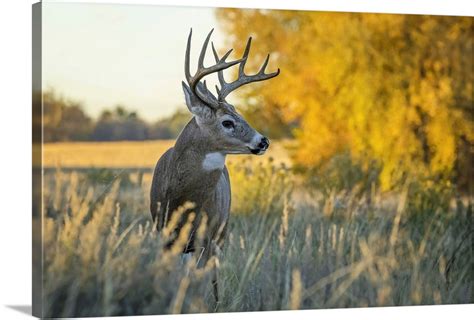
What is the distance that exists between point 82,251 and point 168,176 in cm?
150

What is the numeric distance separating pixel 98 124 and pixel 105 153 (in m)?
0.24

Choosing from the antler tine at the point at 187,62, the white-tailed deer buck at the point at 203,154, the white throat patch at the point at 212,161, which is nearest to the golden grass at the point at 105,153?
the white-tailed deer buck at the point at 203,154

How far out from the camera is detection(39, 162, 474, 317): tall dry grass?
705 centimetres

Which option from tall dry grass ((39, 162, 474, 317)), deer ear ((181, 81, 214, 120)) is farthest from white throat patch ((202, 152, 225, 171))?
tall dry grass ((39, 162, 474, 317))

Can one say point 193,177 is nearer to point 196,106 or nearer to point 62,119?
point 196,106

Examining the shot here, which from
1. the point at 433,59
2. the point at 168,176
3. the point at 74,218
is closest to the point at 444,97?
the point at 433,59

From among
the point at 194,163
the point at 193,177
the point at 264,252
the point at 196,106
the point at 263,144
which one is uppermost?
the point at 196,106

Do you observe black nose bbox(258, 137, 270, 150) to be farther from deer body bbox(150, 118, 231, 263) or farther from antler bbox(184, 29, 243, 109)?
antler bbox(184, 29, 243, 109)

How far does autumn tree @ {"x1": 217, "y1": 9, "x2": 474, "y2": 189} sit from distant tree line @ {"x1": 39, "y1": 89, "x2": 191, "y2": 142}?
35.9 inches

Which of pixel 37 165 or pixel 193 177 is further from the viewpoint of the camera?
pixel 193 177

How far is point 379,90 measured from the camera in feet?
30.7

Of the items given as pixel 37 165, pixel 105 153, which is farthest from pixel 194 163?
pixel 37 165

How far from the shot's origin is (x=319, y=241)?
29.0 feet

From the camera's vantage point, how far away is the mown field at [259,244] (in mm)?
7074
